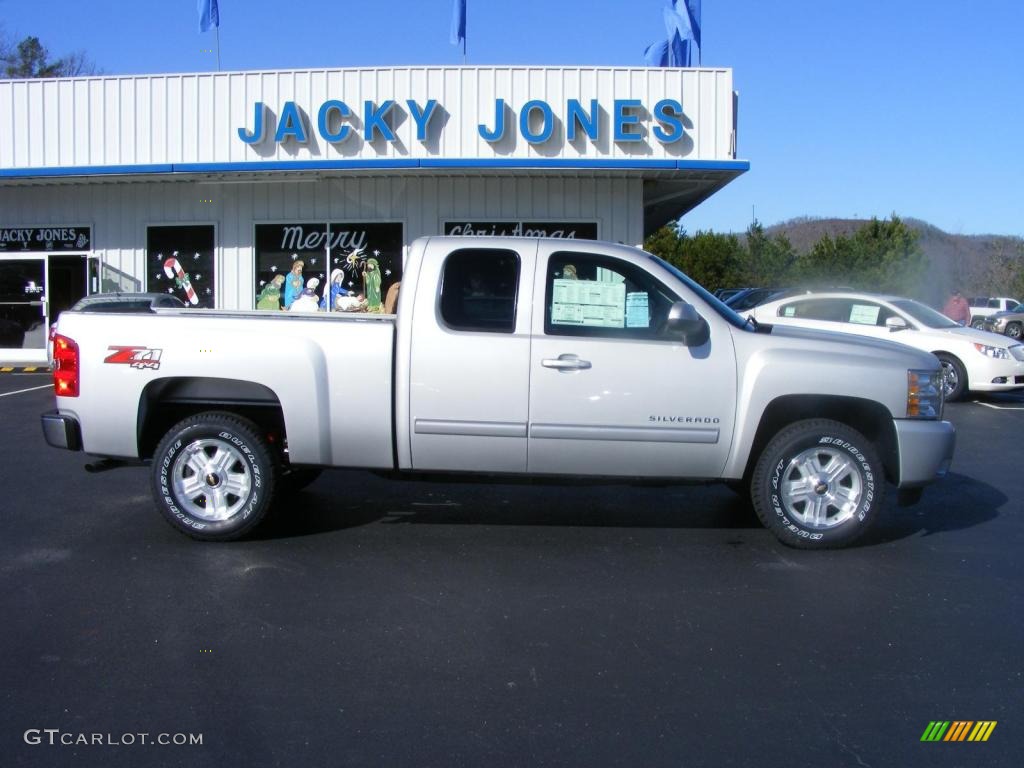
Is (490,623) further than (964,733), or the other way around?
(490,623)

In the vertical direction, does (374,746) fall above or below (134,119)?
below

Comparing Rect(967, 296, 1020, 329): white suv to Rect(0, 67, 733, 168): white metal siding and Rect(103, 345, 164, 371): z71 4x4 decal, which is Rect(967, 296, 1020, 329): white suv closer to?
Rect(0, 67, 733, 168): white metal siding

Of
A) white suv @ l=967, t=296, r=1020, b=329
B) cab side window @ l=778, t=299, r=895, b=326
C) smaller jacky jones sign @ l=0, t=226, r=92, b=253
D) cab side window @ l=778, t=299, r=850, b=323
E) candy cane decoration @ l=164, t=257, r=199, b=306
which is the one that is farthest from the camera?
white suv @ l=967, t=296, r=1020, b=329

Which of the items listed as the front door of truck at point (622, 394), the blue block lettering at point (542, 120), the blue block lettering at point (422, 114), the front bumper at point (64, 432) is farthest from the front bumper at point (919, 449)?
the blue block lettering at point (422, 114)

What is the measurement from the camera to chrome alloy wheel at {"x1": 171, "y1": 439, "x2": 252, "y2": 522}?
6.34 m

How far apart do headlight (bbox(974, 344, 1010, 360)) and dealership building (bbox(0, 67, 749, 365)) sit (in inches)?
197

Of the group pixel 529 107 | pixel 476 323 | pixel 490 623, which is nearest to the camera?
pixel 490 623

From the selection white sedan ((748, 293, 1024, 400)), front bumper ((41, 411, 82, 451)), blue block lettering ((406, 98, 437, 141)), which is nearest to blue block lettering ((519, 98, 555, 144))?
blue block lettering ((406, 98, 437, 141))

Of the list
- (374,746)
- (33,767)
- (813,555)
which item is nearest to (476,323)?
(813,555)

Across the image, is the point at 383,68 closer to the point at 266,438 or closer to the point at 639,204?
the point at 639,204

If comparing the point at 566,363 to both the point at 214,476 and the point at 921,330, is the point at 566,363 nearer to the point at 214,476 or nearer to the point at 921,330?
the point at 214,476

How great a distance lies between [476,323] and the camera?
6180 millimetres

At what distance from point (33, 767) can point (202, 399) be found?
120 inches

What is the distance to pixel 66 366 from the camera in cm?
634
